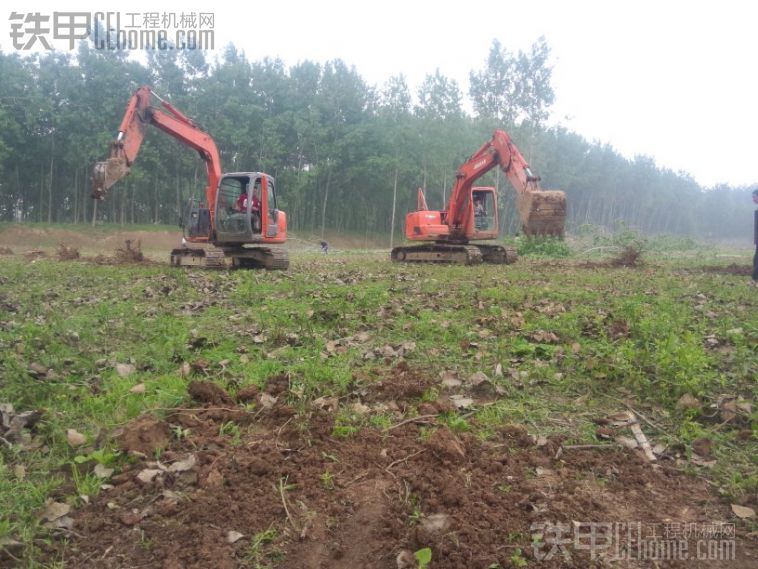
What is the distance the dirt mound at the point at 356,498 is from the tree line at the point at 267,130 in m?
38.9

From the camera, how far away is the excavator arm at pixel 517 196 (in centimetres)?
1375

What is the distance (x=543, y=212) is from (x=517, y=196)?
1.63m

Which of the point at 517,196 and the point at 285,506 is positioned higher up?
the point at 517,196

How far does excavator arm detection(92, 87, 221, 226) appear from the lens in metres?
12.6

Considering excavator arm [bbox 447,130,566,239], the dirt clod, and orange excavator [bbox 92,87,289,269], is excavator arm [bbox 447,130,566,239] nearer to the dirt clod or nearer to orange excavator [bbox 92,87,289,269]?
orange excavator [bbox 92,87,289,269]

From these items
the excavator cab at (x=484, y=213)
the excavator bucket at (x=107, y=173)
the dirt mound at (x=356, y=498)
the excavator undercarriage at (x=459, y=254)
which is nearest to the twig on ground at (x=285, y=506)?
the dirt mound at (x=356, y=498)

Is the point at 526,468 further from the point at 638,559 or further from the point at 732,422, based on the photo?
the point at 732,422

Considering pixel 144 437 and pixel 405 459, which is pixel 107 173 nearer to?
pixel 144 437

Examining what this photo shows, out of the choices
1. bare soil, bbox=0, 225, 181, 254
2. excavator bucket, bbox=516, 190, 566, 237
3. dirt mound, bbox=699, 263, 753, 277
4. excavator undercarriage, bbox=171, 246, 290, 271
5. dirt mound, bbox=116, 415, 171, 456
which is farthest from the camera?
bare soil, bbox=0, 225, 181, 254

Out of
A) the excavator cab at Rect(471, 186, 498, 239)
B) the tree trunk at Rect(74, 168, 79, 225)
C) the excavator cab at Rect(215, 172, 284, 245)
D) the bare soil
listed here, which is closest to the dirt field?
the excavator cab at Rect(215, 172, 284, 245)

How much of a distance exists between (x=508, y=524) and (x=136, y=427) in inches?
90.7

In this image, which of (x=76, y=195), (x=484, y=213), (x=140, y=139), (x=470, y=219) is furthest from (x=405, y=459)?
(x=76, y=195)

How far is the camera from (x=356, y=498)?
2553mm

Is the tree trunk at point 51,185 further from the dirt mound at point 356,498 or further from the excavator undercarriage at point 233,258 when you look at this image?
the dirt mound at point 356,498
